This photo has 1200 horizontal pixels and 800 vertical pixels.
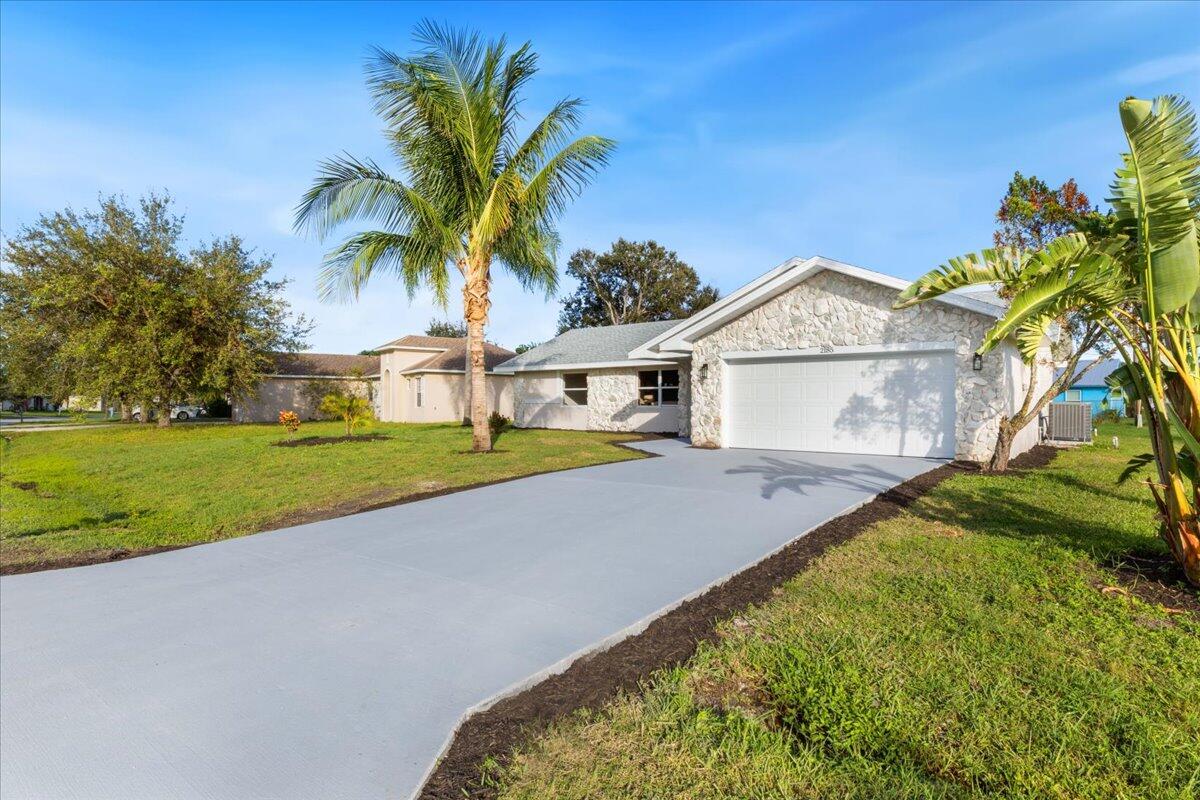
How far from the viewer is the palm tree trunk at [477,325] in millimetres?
13008

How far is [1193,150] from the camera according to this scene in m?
4.20

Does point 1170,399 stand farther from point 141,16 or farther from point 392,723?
point 141,16

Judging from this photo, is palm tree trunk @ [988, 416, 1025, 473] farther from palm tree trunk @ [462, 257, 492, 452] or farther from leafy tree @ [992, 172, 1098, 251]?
palm tree trunk @ [462, 257, 492, 452]

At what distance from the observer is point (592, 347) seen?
74.3ft

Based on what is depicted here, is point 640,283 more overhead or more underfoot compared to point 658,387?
more overhead

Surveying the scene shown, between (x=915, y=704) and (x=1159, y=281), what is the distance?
3.60 meters

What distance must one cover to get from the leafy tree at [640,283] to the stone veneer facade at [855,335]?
29297mm

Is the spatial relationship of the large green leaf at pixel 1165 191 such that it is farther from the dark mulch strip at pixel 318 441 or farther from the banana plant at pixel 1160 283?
the dark mulch strip at pixel 318 441

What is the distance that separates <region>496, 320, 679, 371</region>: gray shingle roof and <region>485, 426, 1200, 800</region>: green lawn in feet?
51.9

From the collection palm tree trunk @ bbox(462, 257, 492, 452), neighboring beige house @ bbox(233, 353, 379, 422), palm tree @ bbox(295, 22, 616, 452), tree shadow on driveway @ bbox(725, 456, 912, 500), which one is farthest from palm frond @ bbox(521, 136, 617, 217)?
neighboring beige house @ bbox(233, 353, 379, 422)

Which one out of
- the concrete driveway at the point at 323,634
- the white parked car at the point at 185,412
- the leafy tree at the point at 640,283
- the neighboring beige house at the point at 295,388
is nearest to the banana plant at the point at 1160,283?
the concrete driveway at the point at 323,634

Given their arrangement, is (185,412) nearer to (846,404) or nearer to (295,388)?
(295,388)

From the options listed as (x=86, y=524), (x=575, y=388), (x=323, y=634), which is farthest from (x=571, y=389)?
(x=323, y=634)

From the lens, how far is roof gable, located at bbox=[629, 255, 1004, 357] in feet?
35.8
